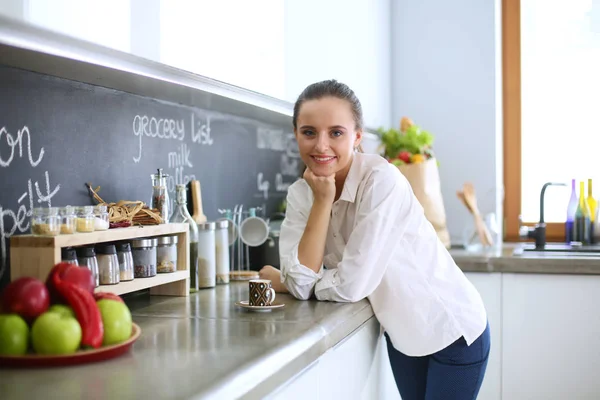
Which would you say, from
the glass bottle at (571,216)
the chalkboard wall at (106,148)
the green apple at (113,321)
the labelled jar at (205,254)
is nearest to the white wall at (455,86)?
the glass bottle at (571,216)

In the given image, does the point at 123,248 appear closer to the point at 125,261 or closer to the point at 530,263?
the point at 125,261

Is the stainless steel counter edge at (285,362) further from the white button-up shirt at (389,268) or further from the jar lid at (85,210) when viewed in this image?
the jar lid at (85,210)

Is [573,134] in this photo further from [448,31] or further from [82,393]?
[82,393]

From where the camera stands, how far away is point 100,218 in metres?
1.46

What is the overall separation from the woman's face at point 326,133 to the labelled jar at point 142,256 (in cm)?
42

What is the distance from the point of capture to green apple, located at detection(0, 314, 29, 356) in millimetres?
1035

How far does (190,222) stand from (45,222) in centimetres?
64

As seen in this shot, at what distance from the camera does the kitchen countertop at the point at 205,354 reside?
939 mm

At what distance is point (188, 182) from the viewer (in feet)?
7.00

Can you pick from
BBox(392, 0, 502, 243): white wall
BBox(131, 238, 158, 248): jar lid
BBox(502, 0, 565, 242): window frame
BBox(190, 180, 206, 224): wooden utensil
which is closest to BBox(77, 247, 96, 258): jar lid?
BBox(131, 238, 158, 248): jar lid

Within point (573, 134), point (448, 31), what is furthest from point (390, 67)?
point (573, 134)

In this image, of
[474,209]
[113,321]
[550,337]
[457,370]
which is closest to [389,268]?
[457,370]

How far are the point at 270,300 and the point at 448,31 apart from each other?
2.37 m

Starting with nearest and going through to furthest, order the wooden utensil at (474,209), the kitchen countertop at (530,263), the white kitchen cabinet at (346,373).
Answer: the white kitchen cabinet at (346,373) < the kitchen countertop at (530,263) < the wooden utensil at (474,209)
